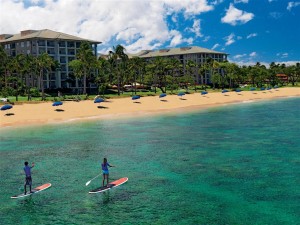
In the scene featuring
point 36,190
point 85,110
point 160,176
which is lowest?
point 36,190

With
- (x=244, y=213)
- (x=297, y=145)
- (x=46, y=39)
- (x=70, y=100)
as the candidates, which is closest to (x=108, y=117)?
(x=70, y=100)

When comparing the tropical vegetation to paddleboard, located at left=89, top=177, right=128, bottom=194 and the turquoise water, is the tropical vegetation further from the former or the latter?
paddleboard, located at left=89, top=177, right=128, bottom=194

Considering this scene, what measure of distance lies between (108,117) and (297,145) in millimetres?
45910

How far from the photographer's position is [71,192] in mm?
26531

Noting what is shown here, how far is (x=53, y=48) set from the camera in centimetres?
14988

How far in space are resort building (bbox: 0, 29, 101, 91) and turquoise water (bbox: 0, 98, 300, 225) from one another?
305ft

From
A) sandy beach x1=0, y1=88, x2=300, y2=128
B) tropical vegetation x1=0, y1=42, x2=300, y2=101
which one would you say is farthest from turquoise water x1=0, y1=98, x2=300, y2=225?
tropical vegetation x1=0, y1=42, x2=300, y2=101

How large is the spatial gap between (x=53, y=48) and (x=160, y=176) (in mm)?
129901

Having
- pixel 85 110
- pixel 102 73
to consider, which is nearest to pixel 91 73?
pixel 102 73

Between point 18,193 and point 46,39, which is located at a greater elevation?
point 46,39

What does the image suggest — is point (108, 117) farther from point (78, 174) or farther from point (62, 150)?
point (78, 174)

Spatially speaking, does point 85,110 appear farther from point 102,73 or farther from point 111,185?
point 102,73

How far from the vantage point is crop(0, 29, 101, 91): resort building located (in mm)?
146000

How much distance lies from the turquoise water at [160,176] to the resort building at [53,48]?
93.1 meters
